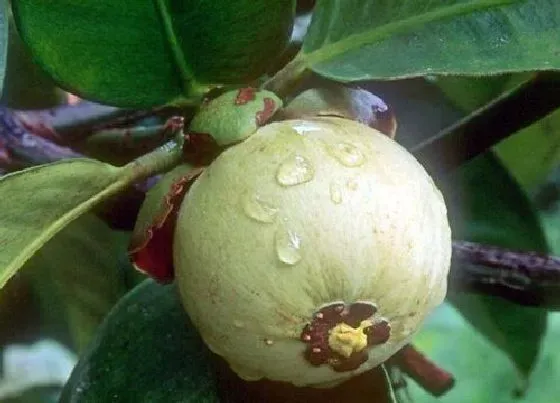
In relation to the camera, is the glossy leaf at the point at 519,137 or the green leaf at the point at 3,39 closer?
the green leaf at the point at 3,39

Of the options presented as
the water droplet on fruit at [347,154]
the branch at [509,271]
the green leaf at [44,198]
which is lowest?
the branch at [509,271]

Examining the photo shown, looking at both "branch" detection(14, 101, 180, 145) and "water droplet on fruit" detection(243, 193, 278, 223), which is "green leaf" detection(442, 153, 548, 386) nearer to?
"branch" detection(14, 101, 180, 145)

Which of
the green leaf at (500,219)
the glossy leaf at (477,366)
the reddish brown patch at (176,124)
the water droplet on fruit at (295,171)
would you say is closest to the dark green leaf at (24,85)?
the reddish brown patch at (176,124)

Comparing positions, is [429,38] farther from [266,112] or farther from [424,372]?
[424,372]

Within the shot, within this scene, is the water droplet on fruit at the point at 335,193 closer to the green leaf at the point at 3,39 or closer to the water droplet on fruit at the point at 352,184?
the water droplet on fruit at the point at 352,184

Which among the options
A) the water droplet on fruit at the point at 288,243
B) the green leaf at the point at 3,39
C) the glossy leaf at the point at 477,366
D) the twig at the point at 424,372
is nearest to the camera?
the water droplet on fruit at the point at 288,243

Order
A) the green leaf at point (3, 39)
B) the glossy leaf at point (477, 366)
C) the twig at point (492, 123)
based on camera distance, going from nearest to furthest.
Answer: the green leaf at point (3, 39), the twig at point (492, 123), the glossy leaf at point (477, 366)

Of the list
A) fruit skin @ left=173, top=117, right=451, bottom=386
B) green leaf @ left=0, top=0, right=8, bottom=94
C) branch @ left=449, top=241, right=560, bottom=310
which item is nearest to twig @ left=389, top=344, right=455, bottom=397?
branch @ left=449, top=241, right=560, bottom=310

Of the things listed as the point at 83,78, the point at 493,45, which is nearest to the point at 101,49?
the point at 83,78
